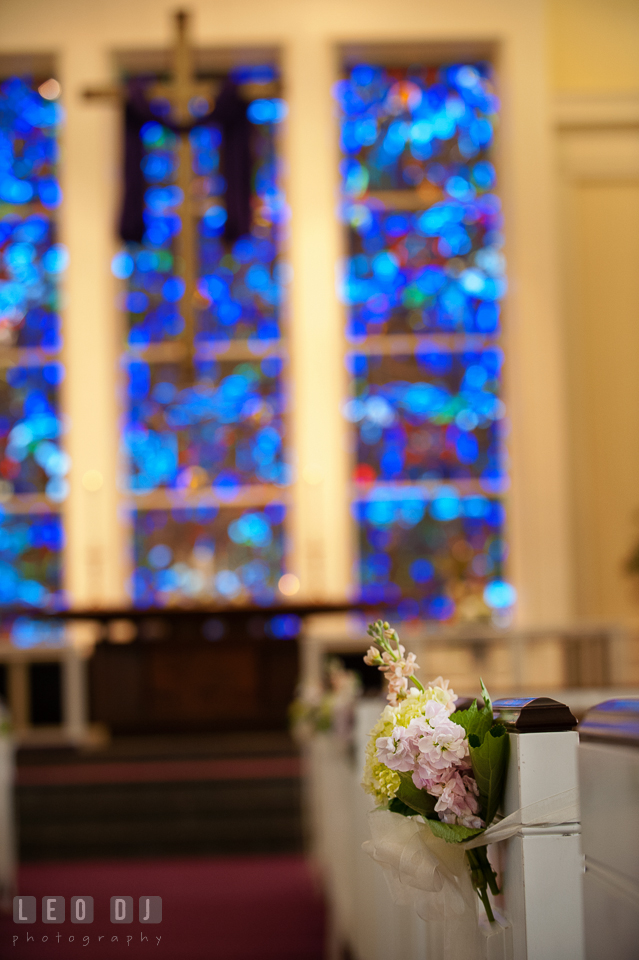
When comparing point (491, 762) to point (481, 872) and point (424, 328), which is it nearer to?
point (481, 872)

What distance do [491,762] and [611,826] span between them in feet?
1.01

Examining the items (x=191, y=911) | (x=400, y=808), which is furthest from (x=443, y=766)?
(x=191, y=911)

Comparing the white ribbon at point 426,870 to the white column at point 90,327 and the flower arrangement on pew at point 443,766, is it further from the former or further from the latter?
the white column at point 90,327

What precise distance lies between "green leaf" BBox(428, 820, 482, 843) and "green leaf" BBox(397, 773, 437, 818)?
3 cm

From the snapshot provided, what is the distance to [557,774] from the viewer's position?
152 cm

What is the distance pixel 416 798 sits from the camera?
1652mm

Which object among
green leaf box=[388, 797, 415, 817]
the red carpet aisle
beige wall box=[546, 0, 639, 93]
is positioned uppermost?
beige wall box=[546, 0, 639, 93]

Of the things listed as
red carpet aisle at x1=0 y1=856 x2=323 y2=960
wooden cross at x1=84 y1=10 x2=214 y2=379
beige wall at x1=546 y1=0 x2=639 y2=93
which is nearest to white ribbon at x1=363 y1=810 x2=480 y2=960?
red carpet aisle at x1=0 y1=856 x2=323 y2=960

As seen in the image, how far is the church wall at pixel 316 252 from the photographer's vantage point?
27.4 feet

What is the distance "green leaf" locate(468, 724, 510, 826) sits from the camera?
159cm

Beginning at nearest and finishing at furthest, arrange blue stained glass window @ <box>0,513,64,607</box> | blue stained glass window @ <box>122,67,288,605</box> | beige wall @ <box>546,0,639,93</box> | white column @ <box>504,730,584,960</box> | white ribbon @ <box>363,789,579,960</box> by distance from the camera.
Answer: white column @ <box>504,730,584,960</box>
white ribbon @ <box>363,789,579,960</box>
blue stained glass window @ <box>0,513,64,607</box>
blue stained glass window @ <box>122,67,288,605</box>
beige wall @ <box>546,0,639,93</box>

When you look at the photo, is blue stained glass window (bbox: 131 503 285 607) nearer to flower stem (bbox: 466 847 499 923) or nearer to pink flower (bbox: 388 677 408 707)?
pink flower (bbox: 388 677 408 707)

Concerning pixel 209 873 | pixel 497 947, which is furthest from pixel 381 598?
pixel 497 947

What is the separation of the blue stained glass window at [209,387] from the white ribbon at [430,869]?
6.70 metres
